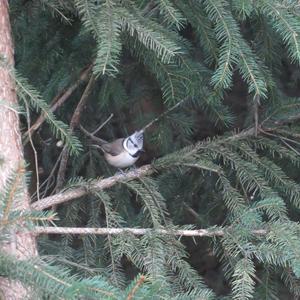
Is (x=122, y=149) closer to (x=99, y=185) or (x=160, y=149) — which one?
(x=160, y=149)

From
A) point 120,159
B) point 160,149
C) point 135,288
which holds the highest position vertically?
point 135,288

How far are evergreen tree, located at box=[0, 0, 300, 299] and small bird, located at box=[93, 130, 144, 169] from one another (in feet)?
0.17

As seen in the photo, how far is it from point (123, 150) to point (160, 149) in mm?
390

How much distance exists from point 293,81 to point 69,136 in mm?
2105

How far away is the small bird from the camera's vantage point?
3.76 metres

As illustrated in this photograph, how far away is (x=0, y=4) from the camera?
2.49m

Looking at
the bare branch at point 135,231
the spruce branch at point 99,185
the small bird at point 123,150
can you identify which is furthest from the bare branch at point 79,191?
the small bird at point 123,150

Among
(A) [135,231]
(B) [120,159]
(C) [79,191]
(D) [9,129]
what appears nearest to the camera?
(D) [9,129]

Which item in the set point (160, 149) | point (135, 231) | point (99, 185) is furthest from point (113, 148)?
point (135, 231)

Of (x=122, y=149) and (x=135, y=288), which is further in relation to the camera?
(x=122, y=149)

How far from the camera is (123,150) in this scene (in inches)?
151

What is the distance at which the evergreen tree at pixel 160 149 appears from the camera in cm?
229

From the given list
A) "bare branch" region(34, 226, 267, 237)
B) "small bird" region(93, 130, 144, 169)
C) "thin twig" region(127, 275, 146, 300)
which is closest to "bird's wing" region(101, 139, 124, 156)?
"small bird" region(93, 130, 144, 169)

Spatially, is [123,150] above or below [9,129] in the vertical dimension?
below
